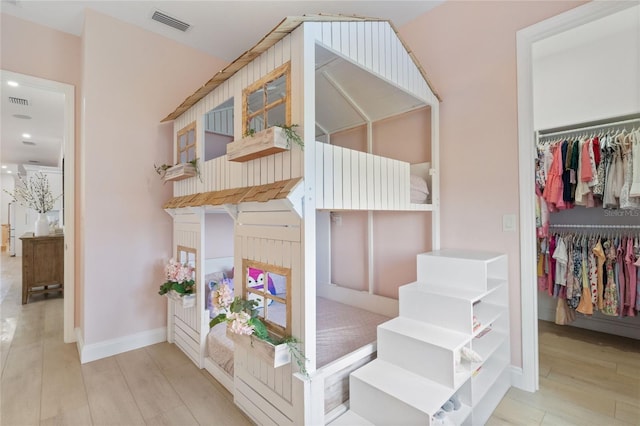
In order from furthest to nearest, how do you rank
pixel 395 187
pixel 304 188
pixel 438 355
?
pixel 395 187, pixel 438 355, pixel 304 188

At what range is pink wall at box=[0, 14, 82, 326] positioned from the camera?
98.2 inches

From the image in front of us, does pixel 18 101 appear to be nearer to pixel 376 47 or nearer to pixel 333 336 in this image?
pixel 376 47

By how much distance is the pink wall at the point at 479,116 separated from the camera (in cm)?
210

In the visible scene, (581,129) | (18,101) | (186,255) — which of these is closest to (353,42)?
(186,255)

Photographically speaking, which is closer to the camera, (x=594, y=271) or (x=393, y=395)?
(x=393, y=395)

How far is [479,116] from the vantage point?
2.26 m

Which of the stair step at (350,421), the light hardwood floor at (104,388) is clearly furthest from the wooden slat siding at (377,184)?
the light hardwood floor at (104,388)

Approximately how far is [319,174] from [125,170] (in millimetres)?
2207

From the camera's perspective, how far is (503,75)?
7.04 ft

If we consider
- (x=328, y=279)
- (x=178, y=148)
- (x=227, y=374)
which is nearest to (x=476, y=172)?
(x=328, y=279)

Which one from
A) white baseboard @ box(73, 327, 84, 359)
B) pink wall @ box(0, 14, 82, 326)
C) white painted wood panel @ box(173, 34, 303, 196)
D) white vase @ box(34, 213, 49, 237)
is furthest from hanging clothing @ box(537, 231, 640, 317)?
white vase @ box(34, 213, 49, 237)

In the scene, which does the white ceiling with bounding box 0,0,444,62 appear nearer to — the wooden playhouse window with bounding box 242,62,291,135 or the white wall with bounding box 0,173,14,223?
the wooden playhouse window with bounding box 242,62,291,135

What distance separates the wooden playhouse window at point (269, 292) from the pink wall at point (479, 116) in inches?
56.8

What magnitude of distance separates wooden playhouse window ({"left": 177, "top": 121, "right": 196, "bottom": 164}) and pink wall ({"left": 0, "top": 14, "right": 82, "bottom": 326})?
975 millimetres
